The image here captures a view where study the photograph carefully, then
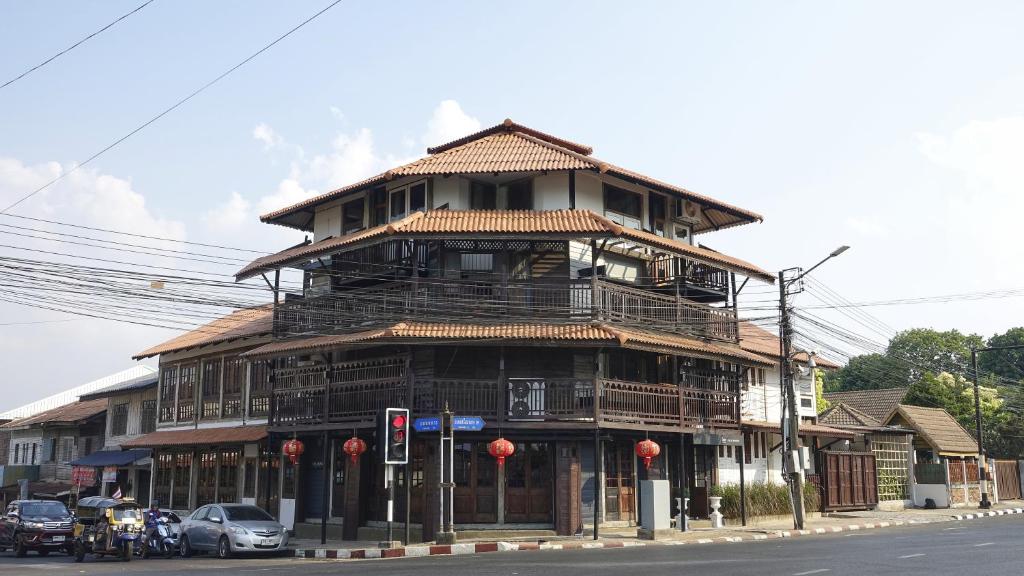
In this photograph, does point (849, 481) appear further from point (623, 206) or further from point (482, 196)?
point (482, 196)

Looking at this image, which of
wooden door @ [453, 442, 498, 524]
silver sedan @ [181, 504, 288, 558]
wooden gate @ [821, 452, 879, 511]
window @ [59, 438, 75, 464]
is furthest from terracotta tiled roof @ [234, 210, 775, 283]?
window @ [59, 438, 75, 464]

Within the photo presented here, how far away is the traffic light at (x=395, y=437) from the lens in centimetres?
2303

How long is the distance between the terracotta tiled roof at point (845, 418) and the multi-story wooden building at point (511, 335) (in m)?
13.1

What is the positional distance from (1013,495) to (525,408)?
37063 millimetres

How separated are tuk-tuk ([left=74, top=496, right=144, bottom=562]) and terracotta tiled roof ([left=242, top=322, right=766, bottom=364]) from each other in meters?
6.52

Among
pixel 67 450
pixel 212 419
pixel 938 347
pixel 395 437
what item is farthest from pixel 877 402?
pixel 938 347

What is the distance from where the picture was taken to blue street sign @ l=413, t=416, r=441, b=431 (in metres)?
24.3

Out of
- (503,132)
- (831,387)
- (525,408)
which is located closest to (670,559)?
(525,408)

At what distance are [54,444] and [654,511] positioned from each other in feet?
129

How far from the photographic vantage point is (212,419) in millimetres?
36469

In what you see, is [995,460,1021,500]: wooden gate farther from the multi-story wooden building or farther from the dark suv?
the dark suv

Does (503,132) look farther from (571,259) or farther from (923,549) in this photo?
A: (923,549)

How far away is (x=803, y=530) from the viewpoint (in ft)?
92.6

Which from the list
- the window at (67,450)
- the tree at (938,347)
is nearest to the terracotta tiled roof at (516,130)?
the window at (67,450)
